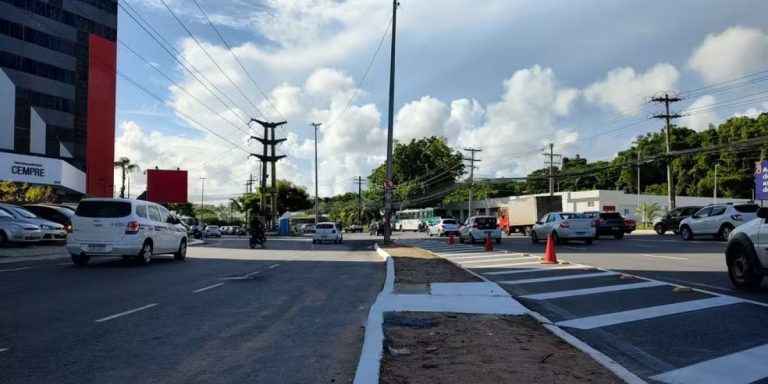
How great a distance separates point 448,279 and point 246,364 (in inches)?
300

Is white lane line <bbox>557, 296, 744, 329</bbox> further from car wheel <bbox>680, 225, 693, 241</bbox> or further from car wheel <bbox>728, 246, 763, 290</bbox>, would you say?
car wheel <bbox>680, 225, 693, 241</bbox>

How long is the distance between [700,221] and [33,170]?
36586 millimetres

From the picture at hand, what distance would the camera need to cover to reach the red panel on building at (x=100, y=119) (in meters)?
57.1

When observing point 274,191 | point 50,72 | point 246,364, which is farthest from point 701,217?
point 50,72

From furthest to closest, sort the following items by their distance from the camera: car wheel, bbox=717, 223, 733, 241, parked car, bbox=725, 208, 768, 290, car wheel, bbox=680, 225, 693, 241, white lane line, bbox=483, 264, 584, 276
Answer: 1. car wheel, bbox=680, 225, 693, 241
2. car wheel, bbox=717, 223, 733, 241
3. white lane line, bbox=483, 264, 584, 276
4. parked car, bbox=725, 208, 768, 290

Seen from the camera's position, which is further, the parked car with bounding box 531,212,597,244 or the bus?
the bus

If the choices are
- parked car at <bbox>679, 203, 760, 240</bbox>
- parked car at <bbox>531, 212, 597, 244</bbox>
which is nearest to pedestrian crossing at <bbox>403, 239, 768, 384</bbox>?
parked car at <bbox>531, 212, 597, 244</bbox>

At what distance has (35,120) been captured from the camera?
54.2 m

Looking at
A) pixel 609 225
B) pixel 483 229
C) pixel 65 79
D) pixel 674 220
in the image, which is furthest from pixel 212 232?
pixel 674 220

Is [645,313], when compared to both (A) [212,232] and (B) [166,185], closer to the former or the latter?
(A) [212,232]

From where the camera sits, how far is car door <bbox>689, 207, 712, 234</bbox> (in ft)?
91.9

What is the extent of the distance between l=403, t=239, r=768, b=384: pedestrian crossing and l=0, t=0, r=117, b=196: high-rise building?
4894 centimetres

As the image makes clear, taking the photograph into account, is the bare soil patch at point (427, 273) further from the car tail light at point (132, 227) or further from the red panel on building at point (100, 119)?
the red panel on building at point (100, 119)

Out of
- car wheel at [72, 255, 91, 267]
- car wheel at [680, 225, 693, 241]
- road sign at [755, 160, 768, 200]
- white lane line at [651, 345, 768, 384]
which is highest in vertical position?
road sign at [755, 160, 768, 200]
